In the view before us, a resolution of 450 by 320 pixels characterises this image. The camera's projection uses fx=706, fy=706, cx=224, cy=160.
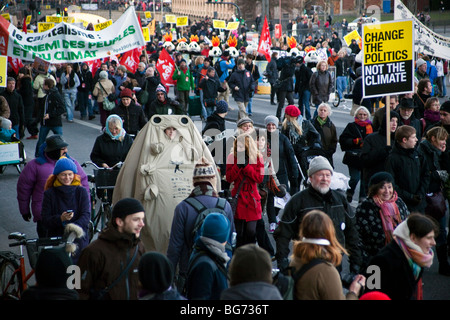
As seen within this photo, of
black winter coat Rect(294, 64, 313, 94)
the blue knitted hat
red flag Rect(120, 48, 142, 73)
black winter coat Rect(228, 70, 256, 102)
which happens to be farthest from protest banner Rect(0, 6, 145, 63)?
the blue knitted hat

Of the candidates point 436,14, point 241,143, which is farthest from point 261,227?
point 436,14

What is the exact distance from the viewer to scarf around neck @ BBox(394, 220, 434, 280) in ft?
17.0

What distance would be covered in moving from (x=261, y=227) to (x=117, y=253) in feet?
11.8

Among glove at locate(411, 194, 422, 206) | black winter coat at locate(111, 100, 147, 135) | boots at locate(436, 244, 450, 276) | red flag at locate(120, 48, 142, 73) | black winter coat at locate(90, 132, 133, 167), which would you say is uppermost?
red flag at locate(120, 48, 142, 73)

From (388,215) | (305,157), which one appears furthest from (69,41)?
(388,215)

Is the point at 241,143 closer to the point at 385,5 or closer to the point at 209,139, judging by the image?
the point at 209,139

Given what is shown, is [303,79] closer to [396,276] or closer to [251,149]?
[251,149]

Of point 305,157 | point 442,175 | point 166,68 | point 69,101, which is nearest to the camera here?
point 442,175

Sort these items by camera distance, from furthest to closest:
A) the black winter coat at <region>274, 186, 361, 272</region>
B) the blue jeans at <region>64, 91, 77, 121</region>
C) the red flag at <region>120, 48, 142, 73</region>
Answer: the red flag at <region>120, 48, 142, 73</region>
the blue jeans at <region>64, 91, 77, 121</region>
the black winter coat at <region>274, 186, 361, 272</region>

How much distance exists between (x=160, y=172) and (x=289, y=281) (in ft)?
10.8

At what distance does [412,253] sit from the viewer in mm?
5203

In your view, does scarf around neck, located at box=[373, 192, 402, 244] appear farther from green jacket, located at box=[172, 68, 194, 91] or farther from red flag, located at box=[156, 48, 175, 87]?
red flag, located at box=[156, 48, 175, 87]

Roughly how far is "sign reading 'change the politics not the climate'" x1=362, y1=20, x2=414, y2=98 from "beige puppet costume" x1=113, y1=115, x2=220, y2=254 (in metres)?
3.27

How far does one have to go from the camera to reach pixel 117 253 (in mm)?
4957
